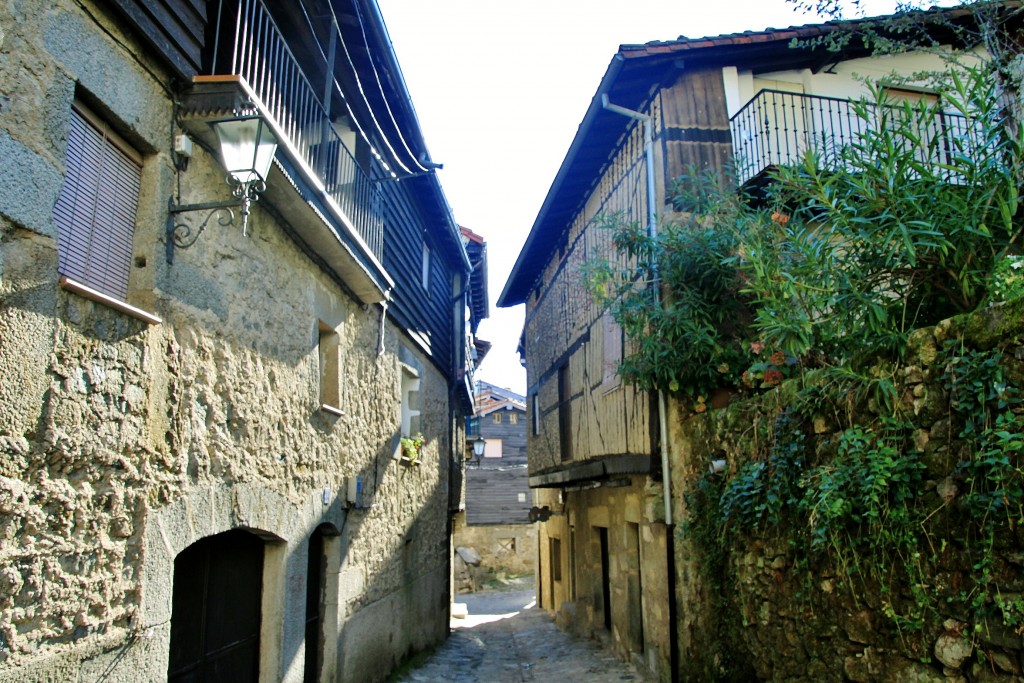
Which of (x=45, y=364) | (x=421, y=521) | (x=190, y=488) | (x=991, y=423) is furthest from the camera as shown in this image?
(x=421, y=521)

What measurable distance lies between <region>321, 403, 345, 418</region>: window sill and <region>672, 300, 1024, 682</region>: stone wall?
321cm

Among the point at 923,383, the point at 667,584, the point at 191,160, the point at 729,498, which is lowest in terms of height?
the point at 667,584

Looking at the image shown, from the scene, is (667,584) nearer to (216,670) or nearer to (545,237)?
(216,670)

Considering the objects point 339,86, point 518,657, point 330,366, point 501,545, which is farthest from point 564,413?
point 501,545

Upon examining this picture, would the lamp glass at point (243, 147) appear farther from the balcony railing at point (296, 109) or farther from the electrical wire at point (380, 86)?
the electrical wire at point (380, 86)

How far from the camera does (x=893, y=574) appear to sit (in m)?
3.65

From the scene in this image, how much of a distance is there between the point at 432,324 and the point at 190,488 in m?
8.04

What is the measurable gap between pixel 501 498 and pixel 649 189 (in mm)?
25182

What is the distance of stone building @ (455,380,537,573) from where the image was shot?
30.2 m

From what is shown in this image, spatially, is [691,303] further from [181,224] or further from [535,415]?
[535,415]

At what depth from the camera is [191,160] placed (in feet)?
13.5

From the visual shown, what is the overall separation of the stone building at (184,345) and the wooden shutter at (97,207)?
0.04 feet

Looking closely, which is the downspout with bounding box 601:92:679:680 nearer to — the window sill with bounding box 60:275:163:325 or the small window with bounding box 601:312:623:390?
the small window with bounding box 601:312:623:390

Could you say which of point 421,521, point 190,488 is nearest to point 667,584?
point 421,521
